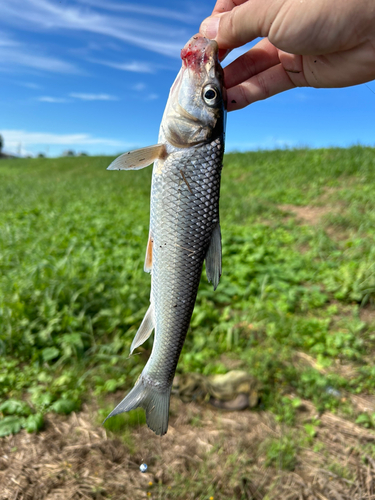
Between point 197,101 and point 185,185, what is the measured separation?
1.33ft

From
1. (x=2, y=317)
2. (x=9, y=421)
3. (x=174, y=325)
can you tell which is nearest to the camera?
(x=174, y=325)

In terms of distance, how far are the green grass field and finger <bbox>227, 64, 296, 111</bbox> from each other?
8.06 feet

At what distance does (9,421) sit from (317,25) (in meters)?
3.50

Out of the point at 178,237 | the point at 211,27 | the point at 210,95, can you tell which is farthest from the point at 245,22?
the point at 178,237

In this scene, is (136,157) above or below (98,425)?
above

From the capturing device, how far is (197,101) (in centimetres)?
175

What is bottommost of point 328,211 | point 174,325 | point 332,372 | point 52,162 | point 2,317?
point 332,372

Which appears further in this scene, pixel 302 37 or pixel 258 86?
pixel 258 86

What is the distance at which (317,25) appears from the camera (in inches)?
72.5

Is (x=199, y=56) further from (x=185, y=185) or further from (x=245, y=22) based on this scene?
(x=185, y=185)

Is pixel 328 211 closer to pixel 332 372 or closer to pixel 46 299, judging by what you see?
pixel 332 372

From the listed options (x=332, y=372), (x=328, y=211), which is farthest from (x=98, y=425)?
(x=328, y=211)

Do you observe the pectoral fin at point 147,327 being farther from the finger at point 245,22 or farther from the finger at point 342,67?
the finger at point 342,67

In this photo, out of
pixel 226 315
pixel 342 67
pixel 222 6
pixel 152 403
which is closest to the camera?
pixel 152 403
